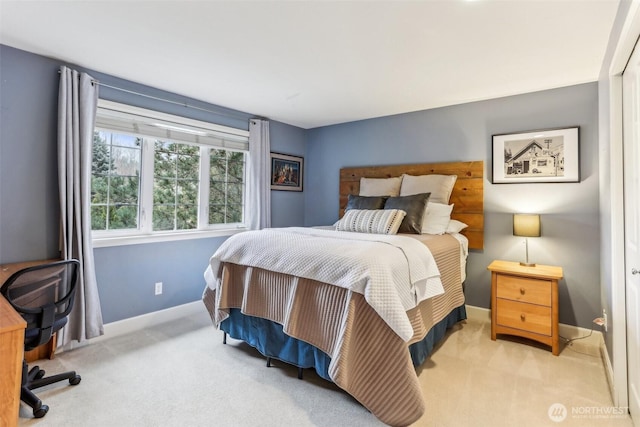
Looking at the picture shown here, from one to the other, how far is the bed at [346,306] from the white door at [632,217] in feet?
3.19

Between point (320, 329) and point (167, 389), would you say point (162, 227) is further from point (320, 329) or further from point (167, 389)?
point (320, 329)

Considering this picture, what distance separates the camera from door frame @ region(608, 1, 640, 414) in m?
1.76

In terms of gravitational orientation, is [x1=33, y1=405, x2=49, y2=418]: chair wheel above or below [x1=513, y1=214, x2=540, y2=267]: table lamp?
below

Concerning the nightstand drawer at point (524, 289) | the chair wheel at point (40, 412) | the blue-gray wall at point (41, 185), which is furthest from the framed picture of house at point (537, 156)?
the chair wheel at point (40, 412)

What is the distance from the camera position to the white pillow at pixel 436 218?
2938mm

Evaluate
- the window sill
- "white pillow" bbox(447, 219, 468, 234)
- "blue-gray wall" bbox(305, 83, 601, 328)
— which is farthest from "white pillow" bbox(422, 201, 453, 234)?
the window sill

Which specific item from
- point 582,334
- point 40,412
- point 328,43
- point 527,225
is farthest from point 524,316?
point 40,412

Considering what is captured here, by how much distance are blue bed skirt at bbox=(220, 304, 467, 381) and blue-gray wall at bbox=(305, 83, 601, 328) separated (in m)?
1.11

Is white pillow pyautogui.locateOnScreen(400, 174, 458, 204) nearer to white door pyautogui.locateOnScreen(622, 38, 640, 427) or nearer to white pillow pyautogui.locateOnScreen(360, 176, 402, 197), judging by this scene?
white pillow pyautogui.locateOnScreen(360, 176, 402, 197)

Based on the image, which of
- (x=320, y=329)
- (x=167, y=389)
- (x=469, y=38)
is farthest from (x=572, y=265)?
(x=167, y=389)

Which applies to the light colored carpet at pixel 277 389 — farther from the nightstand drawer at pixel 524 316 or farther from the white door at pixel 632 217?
the white door at pixel 632 217

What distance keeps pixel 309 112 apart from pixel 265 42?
5.42 ft

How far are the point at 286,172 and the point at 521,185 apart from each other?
8.93 ft

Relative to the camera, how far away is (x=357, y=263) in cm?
178
